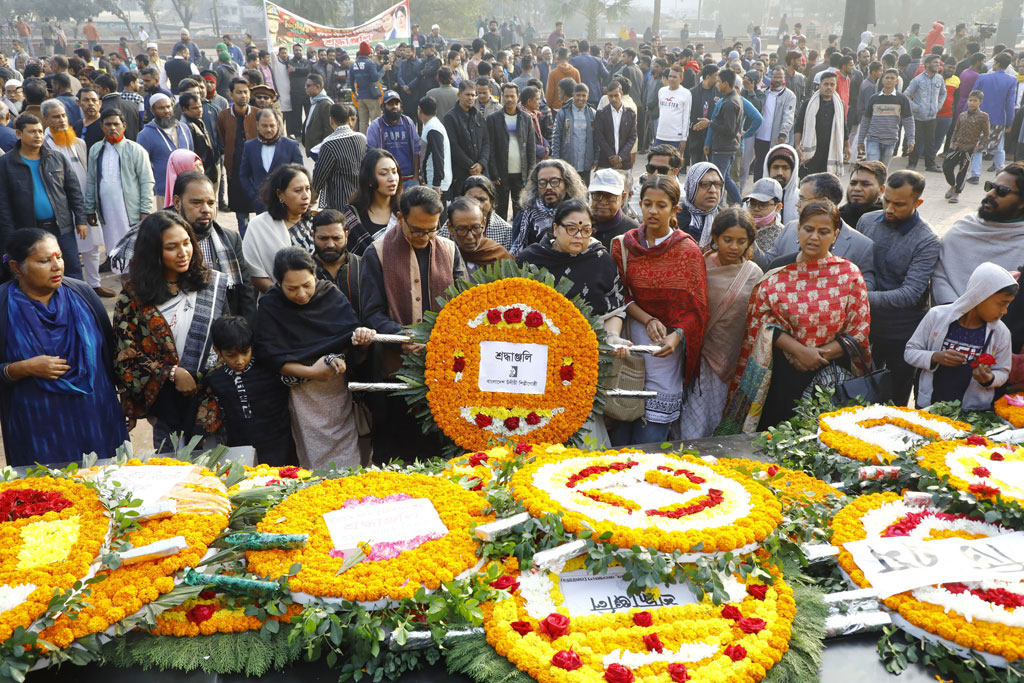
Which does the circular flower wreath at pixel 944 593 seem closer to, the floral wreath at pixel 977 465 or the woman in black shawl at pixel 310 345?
the floral wreath at pixel 977 465

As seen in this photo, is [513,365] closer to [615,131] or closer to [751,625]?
[751,625]

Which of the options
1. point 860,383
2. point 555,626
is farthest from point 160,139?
point 555,626

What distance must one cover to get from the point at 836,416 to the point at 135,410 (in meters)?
3.40

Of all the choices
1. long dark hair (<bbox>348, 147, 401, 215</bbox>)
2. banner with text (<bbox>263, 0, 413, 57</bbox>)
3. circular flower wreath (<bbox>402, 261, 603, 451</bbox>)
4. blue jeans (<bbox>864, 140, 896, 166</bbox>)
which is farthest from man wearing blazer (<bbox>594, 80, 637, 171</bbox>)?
banner with text (<bbox>263, 0, 413, 57</bbox>)

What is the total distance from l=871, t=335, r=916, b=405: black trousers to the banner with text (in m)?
12.3

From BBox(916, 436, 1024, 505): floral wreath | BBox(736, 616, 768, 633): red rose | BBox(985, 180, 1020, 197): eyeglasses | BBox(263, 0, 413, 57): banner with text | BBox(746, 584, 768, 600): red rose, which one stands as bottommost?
BBox(736, 616, 768, 633): red rose

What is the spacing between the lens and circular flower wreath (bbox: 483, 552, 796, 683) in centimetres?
223

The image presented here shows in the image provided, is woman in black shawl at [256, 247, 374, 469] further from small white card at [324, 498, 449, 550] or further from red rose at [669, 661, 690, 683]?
red rose at [669, 661, 690, 683]

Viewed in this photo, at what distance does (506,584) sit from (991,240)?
12.4 feet

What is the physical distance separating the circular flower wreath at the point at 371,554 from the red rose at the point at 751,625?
0.84 meters

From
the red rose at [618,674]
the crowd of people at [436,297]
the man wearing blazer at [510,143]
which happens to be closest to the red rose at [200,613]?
the red rose at [618,674]

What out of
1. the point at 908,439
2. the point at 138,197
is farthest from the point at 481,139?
the point at 908,439

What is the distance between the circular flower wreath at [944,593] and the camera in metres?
2.35

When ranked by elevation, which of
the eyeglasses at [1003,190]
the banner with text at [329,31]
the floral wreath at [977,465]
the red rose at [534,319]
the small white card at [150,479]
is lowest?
the small white card at [150,479]
